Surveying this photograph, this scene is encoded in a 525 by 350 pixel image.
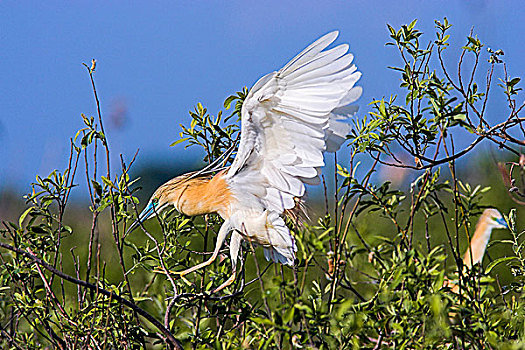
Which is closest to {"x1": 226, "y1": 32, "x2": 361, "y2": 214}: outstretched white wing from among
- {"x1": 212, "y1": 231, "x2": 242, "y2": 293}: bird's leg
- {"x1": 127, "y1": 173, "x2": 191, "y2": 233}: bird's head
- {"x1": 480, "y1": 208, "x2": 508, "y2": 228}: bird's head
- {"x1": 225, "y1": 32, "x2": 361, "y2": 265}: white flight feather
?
{"x1": 225, "y1": 32, "x2": 361, "y2": 265}: white flight feather

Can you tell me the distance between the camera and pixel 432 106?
169 cm

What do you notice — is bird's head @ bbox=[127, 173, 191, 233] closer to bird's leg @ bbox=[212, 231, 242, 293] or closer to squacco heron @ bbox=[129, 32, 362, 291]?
squacco heron @ bbox=[129, 32, 362, 291]

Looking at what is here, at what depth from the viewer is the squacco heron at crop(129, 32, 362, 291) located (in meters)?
1.87

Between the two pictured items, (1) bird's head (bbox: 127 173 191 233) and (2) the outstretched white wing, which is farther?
(1) bird's head (bbox: 127 173 191 233)

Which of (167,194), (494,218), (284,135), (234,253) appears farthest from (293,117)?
(494,218)

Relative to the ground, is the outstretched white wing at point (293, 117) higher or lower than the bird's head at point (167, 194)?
higher

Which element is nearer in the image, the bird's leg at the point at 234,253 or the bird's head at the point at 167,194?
the bird's leg at the point at 234,253

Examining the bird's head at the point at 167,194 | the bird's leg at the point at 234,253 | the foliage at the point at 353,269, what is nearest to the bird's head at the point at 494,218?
the foliage at the point at 353,269

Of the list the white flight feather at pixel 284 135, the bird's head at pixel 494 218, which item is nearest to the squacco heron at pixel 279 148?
the white flight feather at pixel 284 135

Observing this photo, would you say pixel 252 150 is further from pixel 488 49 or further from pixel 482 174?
pixel 482 174

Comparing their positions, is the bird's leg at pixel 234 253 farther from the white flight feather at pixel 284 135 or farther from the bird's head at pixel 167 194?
the bird's head at pixel 167 194

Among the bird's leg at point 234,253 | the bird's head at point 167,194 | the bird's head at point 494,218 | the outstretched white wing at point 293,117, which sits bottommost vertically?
the bird's leg at point 234,253

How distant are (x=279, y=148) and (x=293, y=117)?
11 cm

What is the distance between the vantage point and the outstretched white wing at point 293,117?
1.86 metres
